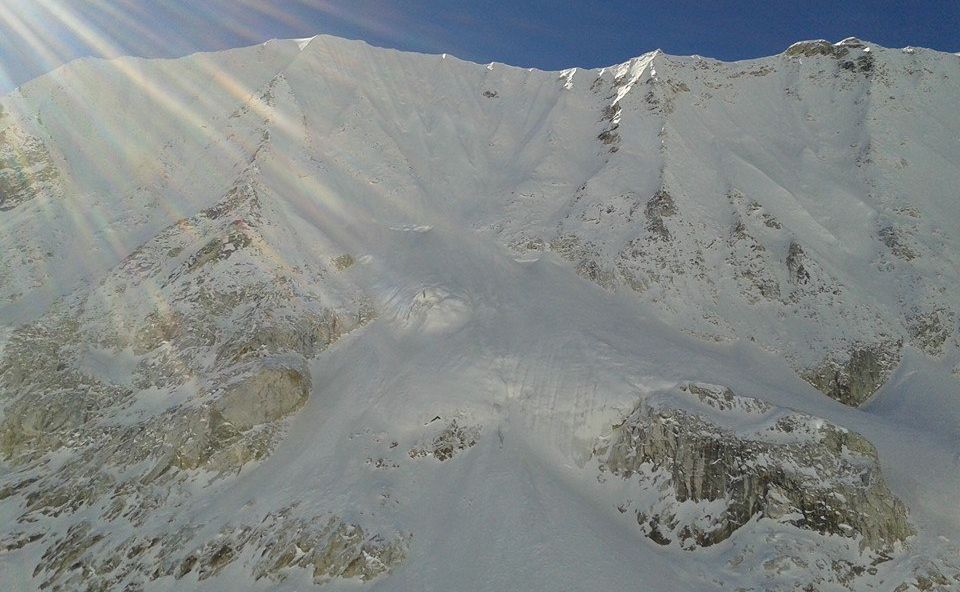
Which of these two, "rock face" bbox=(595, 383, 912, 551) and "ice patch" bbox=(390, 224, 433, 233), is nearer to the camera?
"rock face" bbox=(595, 383, 912, 551)

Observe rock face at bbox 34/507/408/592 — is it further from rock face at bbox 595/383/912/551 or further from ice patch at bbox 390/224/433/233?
ice patch at bbox 390/224/433/233

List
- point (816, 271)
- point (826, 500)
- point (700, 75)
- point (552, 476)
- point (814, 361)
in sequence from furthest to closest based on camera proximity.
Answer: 1. point (700, 75)
2. point (816, 271)
3. point (814, 361)
4. point (552, 476)
5. point (826, 500)

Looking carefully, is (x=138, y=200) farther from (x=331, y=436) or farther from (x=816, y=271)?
(x=816, y=271)

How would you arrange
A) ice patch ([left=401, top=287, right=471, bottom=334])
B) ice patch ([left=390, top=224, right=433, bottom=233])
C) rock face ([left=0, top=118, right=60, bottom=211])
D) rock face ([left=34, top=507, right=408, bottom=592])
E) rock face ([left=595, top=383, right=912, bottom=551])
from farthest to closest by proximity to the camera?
ice patch ([left=390, top=224, right=433, bottom=233])
rock face ([left=0, top=118, right=60, bottom=211])
ice patch ([left=401, top=287, right=471, bottom=334])
rock face ([left=595, top=383, right=912, bottom=551])
rock face ([left=34, top=507, right=408, bottom=592])

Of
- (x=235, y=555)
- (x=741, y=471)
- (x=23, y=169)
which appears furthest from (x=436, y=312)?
(x=23, y=169)

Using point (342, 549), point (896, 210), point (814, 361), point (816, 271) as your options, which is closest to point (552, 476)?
point (342, 549)

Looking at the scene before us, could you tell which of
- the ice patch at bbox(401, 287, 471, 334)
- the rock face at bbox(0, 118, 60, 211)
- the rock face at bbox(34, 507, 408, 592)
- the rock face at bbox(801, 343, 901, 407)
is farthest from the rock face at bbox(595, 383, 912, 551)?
the rock face at bbox(0, 118, 60, 211)

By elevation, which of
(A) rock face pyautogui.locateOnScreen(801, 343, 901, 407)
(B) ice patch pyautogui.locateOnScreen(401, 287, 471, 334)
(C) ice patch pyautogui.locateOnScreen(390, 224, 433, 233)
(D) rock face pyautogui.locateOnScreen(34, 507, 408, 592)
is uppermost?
(A) rock face pyautogui.locateOnScreen(801, 343, 901, 407)
